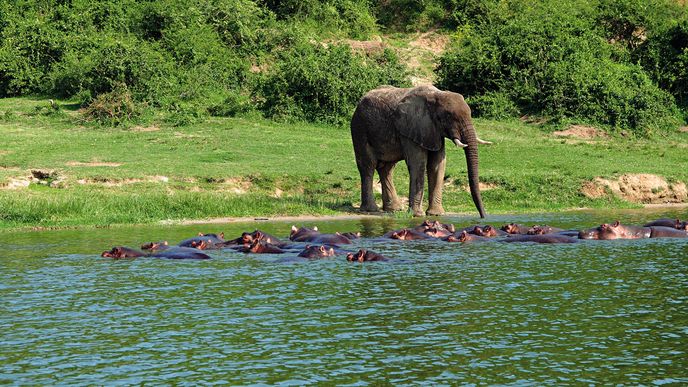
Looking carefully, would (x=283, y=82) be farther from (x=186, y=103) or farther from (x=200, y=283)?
(x=200, y=283)

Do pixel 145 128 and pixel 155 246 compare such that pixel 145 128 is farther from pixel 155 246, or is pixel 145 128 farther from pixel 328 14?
pixel 155 246

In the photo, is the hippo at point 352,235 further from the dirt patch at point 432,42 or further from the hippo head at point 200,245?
the dirt patch at point 432,42

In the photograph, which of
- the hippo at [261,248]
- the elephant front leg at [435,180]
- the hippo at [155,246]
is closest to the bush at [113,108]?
the elephant front leg at [435,180]

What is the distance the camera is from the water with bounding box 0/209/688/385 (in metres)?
10.4

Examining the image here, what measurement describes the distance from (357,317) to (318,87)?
24.2 meters

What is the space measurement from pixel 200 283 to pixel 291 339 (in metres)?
4.27

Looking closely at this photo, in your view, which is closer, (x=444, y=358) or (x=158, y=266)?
(x=444, y=358)

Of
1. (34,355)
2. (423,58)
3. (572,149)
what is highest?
(423,58)

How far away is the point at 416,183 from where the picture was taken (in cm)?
2509

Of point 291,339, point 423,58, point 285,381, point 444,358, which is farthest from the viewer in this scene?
point 423,58

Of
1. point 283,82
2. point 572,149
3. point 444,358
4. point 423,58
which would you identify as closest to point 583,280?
point 444,358

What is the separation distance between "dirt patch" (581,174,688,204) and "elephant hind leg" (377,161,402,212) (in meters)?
5.42

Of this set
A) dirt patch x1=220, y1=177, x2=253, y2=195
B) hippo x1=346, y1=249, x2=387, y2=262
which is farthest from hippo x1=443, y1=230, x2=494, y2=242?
dirt patch x1=220, y1=177, x2=253, y2=195

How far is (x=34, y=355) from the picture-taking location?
36.7 feet
